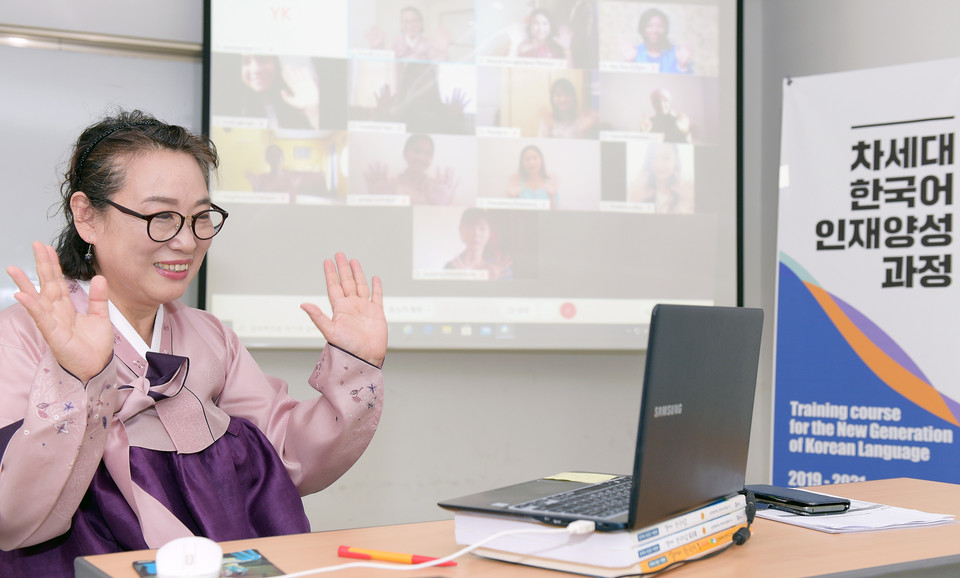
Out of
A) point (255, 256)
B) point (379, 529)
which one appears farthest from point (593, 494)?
point (255, 256)

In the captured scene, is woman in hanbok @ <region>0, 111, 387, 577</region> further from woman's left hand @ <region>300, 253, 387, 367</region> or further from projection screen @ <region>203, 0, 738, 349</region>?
projection screen @ <region>203, 0, 738, 349</region>

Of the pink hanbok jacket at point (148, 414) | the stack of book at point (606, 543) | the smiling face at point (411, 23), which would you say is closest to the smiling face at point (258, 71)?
the smiling face at point (411, 23)

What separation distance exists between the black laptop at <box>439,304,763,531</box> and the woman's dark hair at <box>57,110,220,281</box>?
90cm

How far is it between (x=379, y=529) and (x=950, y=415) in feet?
7.28

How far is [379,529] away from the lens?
1.26m

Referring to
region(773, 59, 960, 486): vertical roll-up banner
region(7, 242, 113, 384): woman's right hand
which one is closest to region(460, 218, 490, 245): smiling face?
region(773, 59, 960, 486): vertical roll-up banner

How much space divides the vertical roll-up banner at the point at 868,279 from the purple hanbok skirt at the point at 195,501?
2.11 metres

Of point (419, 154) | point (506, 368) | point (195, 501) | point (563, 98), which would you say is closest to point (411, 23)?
point (419, 154)

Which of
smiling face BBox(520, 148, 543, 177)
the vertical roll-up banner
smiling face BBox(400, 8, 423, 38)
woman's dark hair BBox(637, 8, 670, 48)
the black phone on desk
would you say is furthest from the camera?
woman's dark hair BBox(637, 8, 670, 48)

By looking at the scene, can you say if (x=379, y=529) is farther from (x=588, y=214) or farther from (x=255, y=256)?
(x=588, y=214)

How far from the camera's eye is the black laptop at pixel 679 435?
0.94 meters

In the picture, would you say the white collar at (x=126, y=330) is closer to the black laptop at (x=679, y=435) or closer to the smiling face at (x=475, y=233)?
the black laptop at (x=679, y=435)

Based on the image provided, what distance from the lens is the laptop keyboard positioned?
1005 mm

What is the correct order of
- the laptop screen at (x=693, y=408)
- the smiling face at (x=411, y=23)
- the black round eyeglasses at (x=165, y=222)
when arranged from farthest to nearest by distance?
1. the smiling face at (x=411, y=23)
2. the black round eyeglasses at (x=165, y=222)
3. the laptop screen at (x=693, y=408)
